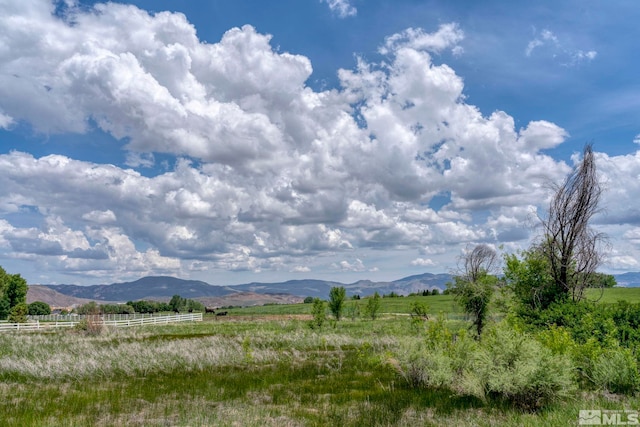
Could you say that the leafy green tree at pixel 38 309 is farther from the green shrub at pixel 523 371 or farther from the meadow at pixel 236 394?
the green shrub at pixel 523 371

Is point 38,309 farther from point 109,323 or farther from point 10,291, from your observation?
point 109,323

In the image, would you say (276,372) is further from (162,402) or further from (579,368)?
(579,368)

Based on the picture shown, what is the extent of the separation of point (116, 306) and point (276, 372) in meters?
112

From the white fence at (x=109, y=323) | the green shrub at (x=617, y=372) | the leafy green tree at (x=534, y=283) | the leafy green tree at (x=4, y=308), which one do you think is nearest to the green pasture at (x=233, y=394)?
the green shrub at (x=617, y=372)

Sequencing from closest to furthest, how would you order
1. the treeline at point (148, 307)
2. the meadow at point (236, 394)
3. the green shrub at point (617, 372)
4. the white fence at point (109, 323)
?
the meadow at point (236, 394) → the green shrub at point (617, 372) → the white fence at point (109, 323) → the treeline at point (148, 307)

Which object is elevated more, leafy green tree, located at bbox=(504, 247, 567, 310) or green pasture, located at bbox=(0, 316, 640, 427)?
leafy green tree, located at bbox=(504, 247, 567, 310)

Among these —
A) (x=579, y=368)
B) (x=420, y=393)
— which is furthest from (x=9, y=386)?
(x=579, y=368)

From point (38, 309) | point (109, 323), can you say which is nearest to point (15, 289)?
point (38, 309)

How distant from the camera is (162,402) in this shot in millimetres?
13578

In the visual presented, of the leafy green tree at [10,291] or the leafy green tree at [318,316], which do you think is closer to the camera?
the leafy green tree at [318,316]

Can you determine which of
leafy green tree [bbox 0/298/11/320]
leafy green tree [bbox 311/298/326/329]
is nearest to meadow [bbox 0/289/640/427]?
leafy green tree [bbox 311/298/326/329]

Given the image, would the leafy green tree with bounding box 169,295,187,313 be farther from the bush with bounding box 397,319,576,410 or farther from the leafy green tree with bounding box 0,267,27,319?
the bush with bounding box 397,319,576,410

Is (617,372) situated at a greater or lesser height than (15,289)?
greater

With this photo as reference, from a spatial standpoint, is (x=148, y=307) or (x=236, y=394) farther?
(x=148, y=307)
